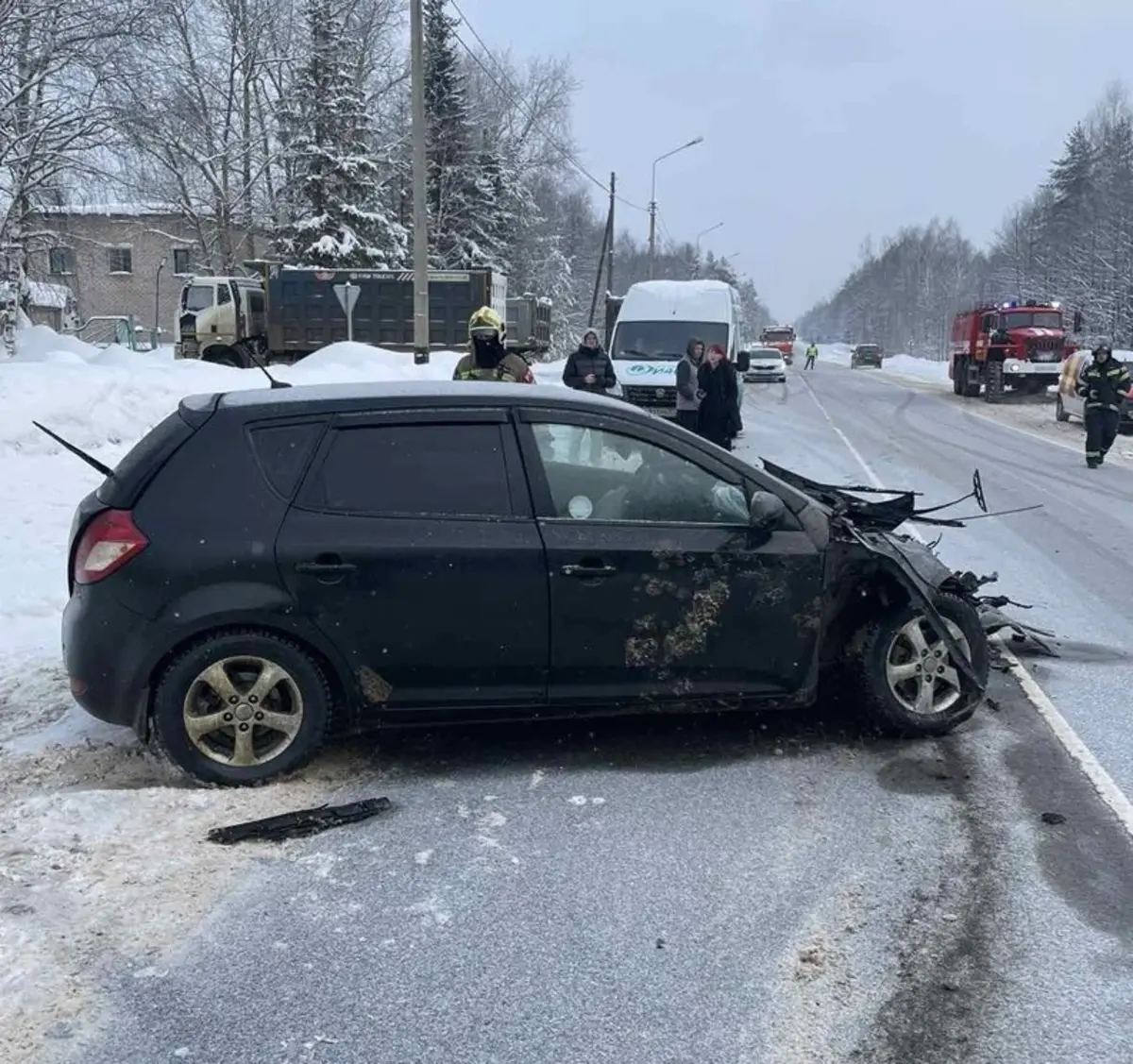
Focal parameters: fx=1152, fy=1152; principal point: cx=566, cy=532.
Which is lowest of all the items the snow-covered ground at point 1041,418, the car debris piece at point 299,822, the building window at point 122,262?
the snow-covered ground at point 1041,418

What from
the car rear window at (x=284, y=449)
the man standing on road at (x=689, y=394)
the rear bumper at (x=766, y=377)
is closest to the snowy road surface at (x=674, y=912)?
the car rear window at (x=284, y=449)

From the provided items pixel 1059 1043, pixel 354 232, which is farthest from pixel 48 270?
pixel 1059 1043

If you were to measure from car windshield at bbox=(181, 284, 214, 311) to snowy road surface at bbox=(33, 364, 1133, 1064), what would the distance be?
1067 inches

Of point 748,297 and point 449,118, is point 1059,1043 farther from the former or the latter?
point 748,297

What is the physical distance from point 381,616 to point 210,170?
124 ft

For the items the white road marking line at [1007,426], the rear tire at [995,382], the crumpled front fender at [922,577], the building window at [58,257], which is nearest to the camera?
the crumpled front fender at [922,577]

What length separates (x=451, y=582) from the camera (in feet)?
15.2

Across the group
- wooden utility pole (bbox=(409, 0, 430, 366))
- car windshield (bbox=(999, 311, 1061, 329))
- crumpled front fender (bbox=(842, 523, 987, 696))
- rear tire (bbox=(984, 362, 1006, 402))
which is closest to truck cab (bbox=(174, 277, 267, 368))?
wooden utility pole (bbox=(409, 0, 430, 366))

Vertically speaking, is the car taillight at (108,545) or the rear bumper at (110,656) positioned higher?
the car taillight at (108,545)

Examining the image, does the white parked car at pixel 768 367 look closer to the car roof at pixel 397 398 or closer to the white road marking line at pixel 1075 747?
the white road marking line at pixel 1075 747

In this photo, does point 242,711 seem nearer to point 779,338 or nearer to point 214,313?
point 214,313

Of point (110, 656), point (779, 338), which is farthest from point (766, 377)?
point (110, 656)

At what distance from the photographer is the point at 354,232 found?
131 ft

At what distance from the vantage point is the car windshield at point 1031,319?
31.5 m
